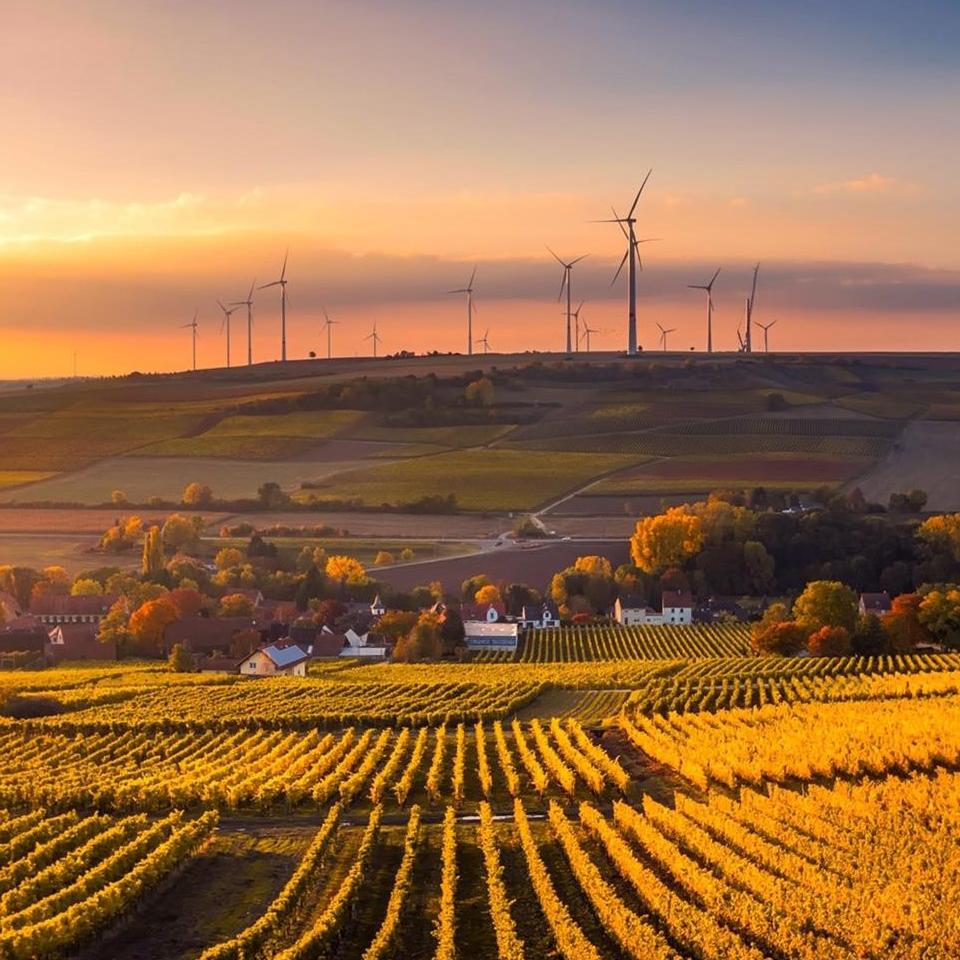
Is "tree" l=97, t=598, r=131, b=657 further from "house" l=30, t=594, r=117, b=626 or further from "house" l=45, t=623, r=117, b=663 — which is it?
"house" l=30, t=594, r=117, b=626

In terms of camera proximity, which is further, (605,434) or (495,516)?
(605,434)

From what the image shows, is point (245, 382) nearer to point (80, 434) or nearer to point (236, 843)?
point (80, 434)

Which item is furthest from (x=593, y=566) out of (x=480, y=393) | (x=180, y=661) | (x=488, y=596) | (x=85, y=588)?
(x=480, y=393)

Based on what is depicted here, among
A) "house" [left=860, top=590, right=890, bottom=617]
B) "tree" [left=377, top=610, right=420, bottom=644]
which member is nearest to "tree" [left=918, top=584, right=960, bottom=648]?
"house" [left=860, top=590, right=890, bottom=617]

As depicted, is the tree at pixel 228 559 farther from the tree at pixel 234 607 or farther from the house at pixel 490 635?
the house at pixel 490 635

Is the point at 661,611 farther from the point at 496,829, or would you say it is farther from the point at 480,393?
the point at 480,393

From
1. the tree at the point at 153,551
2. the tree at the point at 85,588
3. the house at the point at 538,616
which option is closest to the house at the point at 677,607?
the house at the point at 538,616

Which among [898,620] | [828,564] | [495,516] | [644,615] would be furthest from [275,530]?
[898,620]
